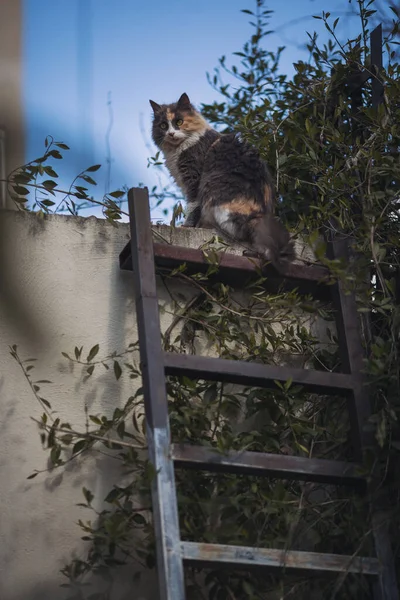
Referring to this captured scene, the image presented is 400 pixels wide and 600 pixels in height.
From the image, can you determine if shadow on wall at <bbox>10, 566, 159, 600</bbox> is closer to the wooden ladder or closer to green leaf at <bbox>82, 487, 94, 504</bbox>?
green leaf at <bbox>82, 487, 94, 504</bbox>

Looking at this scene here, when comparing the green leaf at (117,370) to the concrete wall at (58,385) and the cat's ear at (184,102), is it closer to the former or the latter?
the concrete wall at (58,385)

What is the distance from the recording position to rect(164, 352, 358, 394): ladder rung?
107 inches

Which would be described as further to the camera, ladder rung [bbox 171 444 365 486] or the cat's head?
the cat's head

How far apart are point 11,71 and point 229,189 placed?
3.13 metres

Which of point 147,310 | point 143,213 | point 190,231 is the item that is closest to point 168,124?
point 190,231

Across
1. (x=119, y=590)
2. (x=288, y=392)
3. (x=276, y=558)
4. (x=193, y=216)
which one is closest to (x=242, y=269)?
(x=288, y=392)

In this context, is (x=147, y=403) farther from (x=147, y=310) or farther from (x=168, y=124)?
(x=168, y=124)

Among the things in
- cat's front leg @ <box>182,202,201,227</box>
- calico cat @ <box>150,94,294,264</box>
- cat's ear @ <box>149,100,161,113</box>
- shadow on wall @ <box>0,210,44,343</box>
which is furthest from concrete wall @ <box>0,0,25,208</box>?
cat's ear @ <box>149,100,161,113</box>

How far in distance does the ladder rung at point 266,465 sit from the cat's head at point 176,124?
256 centimetres

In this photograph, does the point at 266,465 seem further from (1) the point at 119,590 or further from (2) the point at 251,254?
(2) the point at 251,254

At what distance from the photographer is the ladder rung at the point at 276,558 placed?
237 centimetres

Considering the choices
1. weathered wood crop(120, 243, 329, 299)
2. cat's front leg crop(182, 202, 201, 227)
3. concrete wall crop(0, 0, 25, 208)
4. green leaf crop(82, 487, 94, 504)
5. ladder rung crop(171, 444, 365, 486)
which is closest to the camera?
concrete wall crop(0, 0, 25, 208)

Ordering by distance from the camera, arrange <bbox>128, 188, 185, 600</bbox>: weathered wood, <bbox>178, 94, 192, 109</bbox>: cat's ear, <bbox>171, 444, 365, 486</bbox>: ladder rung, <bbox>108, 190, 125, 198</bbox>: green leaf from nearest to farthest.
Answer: <bbox>128, 188, 185, 600</bbox>: weathered wood, <bbox>171, 444, 365, 486</bbox>: ladder rung, <bbox>108, 190, 125, 198</bbox>: green leaf, <bbox>178, 94, 192, 109</bbox>: cat's ear

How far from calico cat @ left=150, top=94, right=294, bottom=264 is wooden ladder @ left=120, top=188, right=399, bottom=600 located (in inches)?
7.0
